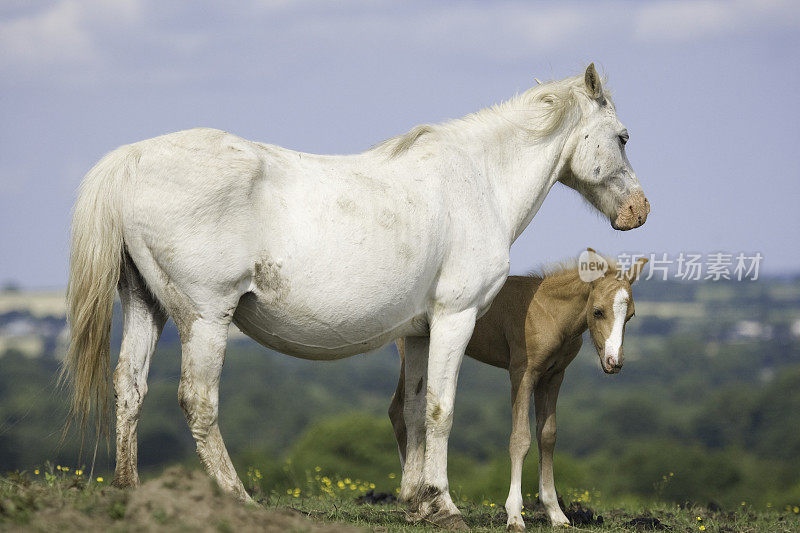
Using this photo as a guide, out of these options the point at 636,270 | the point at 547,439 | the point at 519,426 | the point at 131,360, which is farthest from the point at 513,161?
the point at 131,360

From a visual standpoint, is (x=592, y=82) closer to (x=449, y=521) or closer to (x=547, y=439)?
(x=547, y=439)

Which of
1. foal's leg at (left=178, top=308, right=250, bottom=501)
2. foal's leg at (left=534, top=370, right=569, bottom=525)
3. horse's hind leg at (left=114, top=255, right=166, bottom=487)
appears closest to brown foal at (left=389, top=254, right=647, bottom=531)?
foal's leg at (left=534, top=370, right=569, bottom=525)

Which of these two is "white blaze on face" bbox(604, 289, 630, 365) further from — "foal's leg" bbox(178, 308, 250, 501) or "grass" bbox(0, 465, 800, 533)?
"foal's leg" bbox(178, 308, 250, 501)

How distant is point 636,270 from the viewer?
24.9 ft

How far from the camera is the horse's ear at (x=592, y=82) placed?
7.69m

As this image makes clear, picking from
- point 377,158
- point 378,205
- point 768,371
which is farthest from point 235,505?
point 768,371

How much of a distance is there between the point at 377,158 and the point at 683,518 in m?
4.70

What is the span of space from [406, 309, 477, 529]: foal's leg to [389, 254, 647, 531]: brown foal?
2.22 ft

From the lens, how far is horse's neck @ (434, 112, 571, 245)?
7.46 meters

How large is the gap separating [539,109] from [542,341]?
6.72 feet

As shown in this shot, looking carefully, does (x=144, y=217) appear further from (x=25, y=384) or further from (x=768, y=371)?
(x=768, y=371)

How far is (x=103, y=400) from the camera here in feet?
20.6

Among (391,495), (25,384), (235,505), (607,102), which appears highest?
(607,102)

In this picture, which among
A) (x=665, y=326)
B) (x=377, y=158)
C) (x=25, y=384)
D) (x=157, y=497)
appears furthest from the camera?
(x=665, y=326)
